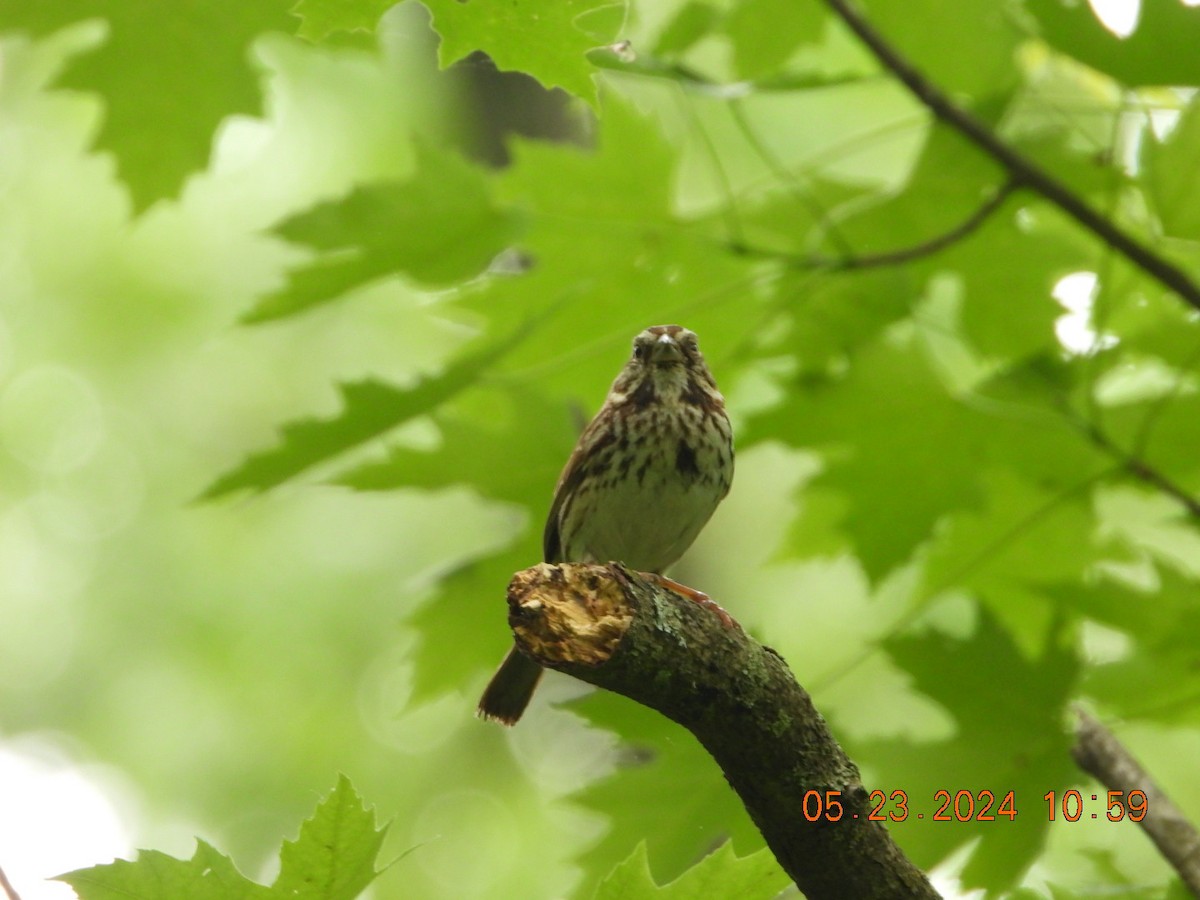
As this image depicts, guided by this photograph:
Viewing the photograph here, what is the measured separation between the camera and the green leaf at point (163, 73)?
3850 mm

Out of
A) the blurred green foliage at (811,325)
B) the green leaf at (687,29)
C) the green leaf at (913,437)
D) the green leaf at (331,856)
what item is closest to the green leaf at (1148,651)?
the blurred green foliage at (811,325)

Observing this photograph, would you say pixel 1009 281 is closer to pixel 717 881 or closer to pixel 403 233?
pixel 403 233

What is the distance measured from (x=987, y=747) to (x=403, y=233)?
2207mm

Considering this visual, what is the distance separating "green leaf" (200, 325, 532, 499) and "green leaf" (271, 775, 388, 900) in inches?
56.5

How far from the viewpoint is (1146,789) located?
3.82 m

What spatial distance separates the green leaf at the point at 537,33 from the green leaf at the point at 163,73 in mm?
1455

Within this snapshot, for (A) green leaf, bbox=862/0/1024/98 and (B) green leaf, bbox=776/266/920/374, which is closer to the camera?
(A) green leaf, bbox=862/0/1024/98

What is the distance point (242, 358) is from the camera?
43.2 feet

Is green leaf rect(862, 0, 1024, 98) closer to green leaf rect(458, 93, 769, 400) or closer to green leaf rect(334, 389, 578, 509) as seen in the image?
green leaf rect(458, 93, 769, 400)

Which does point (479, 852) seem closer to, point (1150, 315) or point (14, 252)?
point (14, 252)

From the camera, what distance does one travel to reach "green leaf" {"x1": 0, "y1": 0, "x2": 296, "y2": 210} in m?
3.85

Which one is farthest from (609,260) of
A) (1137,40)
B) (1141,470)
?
(1141,470)

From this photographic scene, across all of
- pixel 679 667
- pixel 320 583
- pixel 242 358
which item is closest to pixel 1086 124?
pixel 679 667
